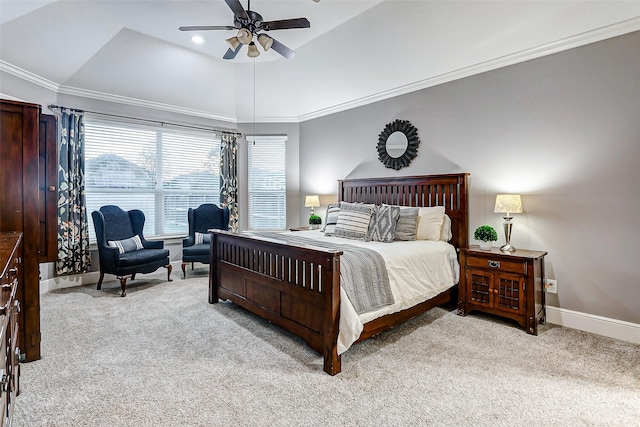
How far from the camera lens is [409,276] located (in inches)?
119

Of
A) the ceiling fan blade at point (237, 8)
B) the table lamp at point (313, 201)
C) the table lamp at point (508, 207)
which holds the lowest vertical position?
the table lamp at point (508, 207)

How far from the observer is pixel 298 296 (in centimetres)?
269

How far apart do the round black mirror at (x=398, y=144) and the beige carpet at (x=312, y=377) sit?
222 centimetres

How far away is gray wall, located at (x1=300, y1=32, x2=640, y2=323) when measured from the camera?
2.94 metres

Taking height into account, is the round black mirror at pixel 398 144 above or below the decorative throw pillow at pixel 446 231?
above

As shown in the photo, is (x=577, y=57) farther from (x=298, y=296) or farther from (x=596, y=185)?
(x=298, y=296)

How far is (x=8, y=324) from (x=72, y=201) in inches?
144

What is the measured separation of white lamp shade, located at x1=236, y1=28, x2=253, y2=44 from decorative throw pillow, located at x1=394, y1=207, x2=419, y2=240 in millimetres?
2439

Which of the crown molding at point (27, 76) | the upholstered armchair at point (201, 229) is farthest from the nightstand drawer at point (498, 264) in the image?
the crown molding at point (27, 76)

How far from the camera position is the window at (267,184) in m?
6.30

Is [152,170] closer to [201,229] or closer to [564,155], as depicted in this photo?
[201,229]

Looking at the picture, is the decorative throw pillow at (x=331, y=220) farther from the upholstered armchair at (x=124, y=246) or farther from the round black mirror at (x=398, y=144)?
the upholstered armchair at (x=124, y=246)

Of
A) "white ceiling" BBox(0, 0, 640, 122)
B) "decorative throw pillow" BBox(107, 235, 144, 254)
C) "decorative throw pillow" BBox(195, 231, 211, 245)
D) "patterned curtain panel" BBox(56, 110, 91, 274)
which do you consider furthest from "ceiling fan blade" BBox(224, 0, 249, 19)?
"decorative throw pillow" BBox(195, 231, 211, 245)

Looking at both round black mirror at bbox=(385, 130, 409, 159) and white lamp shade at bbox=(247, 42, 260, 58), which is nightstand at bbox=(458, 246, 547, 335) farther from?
white lamp shade at bbox=(247, 42, 260, 58)
